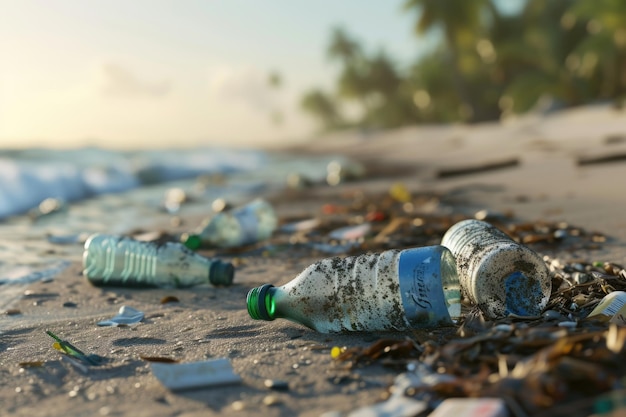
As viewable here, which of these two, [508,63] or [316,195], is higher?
[508,63]

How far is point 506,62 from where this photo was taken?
30547 millimetres

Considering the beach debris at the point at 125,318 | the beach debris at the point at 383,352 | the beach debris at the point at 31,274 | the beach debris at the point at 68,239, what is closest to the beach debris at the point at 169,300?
the beach debris at the point at 125,318

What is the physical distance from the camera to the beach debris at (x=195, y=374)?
1.83 m

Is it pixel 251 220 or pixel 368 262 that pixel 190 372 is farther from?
pixel 251 220

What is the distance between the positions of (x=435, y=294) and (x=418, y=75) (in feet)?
123

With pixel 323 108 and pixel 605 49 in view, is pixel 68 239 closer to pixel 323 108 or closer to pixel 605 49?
pixel 605 49

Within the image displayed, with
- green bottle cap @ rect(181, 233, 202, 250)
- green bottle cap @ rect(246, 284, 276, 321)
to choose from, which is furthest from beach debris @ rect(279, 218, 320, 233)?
green bottle cap @ rect(246, 284, 276, 321)

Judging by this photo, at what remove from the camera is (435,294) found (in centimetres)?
208

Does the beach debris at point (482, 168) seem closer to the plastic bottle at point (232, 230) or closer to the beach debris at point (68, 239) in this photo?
the plastic bottle at point (232, 230)

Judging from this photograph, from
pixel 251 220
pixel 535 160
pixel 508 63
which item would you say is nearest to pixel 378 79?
pixel 508 63

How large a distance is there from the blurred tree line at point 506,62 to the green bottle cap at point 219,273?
15.6 m

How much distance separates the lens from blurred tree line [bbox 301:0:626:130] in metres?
20.8

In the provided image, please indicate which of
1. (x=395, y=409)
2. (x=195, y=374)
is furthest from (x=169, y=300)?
(x=395, y=409)

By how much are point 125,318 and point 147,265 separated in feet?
2.39
